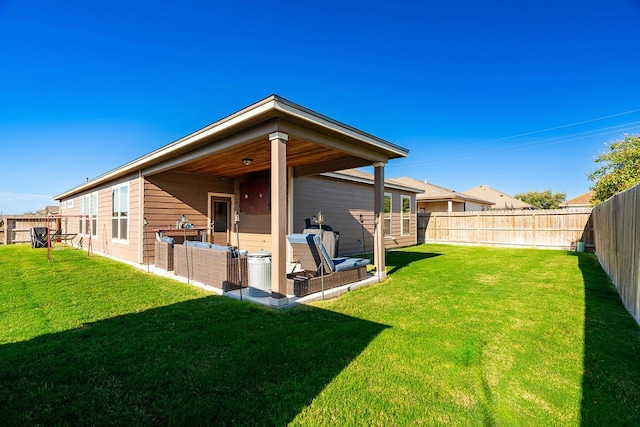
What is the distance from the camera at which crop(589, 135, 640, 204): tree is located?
430 inches

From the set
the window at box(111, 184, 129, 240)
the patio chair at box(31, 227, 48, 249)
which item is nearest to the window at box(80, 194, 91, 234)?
the patio chair at box(31, 227, 48, 249)

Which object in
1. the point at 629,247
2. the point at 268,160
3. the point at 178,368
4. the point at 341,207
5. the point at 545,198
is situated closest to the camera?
the point at 178,368

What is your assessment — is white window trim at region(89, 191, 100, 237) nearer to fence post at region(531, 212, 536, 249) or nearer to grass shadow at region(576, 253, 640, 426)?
grass shadow at region(576, 253, 640, 426)

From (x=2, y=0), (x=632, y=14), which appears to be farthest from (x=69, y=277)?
(x=632, y=14)

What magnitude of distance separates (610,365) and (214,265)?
5.33 metres

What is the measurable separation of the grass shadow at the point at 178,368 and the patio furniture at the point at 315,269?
1036 mm

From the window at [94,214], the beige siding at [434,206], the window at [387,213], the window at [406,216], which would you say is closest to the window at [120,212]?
the window at [94,214]

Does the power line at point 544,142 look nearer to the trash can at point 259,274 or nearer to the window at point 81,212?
the trash can at point 259,274

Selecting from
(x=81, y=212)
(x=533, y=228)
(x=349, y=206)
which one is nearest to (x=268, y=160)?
(x=349, y=206)

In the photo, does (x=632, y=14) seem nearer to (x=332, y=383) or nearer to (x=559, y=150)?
(x=332, y=383)

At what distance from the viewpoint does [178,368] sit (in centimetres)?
261

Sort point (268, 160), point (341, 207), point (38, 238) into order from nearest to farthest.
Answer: point (268, 160) < point (341, 207) < point (38, 238)

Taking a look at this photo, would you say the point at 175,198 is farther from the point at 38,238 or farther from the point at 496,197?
the point at 496,197

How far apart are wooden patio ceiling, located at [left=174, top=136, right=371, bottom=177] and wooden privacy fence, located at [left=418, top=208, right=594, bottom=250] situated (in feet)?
32.3
